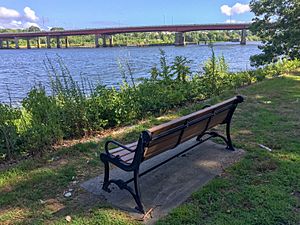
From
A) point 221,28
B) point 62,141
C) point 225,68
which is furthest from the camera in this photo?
point 221,28

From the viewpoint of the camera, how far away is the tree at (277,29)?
15539 millimetres

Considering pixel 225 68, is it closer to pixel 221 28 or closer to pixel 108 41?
pixel 221 28

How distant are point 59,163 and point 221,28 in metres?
43.4

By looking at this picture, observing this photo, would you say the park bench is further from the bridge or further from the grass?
the bridge

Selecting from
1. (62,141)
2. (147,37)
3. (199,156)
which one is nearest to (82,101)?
(62,141)

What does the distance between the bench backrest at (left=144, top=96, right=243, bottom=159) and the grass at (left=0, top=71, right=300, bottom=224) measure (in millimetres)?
584

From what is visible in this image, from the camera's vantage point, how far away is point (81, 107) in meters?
5.14

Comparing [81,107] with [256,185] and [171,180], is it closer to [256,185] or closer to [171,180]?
[171,180]

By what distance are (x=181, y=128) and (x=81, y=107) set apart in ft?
8.35

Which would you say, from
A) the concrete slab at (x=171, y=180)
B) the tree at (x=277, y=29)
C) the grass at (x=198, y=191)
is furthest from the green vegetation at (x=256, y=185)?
the tree at (x=277, y=29)

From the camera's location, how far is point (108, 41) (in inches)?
2350

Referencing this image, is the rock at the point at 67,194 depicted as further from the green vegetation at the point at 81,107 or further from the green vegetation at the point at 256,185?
the green vegetation at the point at 81,107

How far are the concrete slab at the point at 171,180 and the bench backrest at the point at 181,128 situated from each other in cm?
50

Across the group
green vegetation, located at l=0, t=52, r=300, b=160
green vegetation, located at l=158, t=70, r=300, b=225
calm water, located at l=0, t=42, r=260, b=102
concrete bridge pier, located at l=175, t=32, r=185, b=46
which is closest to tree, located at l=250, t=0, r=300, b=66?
calm water, located at l=0, t=42, r=260, b=102
